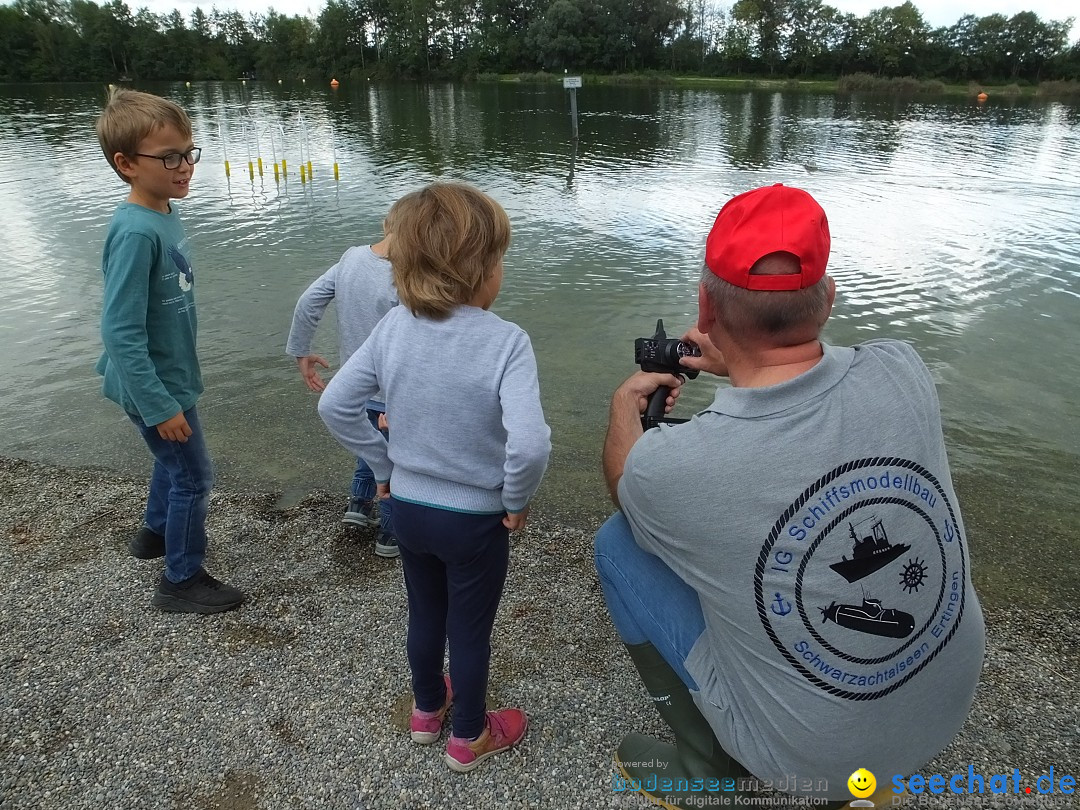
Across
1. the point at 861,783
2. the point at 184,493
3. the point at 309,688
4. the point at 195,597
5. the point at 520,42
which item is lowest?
the point at 309,688

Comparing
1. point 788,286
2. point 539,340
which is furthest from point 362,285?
point 539,340

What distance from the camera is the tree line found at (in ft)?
237

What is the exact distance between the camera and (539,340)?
27.0 ft

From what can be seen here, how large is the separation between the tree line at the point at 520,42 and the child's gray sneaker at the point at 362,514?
282ft

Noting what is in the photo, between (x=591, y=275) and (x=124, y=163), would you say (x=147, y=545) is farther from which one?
(x=591, y=275)

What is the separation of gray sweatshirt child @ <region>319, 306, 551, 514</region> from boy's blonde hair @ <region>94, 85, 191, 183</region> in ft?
4.78

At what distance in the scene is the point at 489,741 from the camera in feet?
7.97

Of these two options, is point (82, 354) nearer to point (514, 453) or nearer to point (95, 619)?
point (95, 619)

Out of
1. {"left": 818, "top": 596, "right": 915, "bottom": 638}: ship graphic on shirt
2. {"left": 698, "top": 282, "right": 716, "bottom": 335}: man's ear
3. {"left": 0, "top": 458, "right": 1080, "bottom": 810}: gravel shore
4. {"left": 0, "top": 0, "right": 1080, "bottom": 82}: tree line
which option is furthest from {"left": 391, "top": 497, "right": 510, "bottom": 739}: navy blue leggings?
{"left": 0, "top": 0, "right": 1080, "bottom": 82}: tree line

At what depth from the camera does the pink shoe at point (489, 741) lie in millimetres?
2367

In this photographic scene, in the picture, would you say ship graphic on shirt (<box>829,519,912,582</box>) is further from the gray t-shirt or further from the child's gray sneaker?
the child's gray sneaker

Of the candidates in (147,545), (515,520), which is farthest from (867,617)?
(147,545)

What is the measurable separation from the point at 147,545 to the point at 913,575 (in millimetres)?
3484

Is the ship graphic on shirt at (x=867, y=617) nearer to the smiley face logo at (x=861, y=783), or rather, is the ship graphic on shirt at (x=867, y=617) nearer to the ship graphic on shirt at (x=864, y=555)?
the ship graphic on shirt at (x=864, y=555)
